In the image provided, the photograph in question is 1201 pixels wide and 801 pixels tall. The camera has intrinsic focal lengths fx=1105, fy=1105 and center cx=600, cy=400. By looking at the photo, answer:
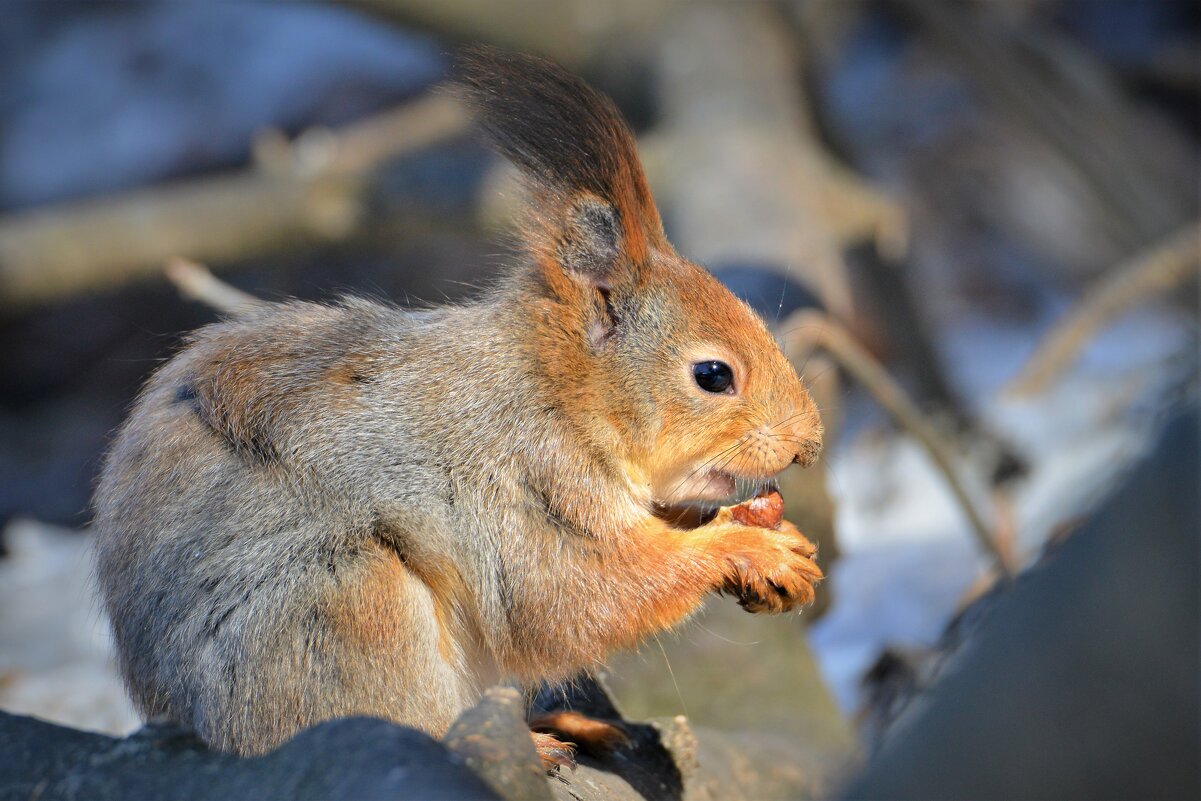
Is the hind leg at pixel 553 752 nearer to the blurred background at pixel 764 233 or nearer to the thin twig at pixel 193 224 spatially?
the blurred background at pixel 764 233

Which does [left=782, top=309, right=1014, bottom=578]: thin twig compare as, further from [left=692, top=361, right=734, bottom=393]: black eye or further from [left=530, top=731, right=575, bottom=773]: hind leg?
[left=530, top=731, right=575, bottom=773]: hind leg

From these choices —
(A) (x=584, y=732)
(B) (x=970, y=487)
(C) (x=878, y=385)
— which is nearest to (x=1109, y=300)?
(B) (x=970, y=487)

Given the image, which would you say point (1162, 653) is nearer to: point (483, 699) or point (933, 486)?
point (483, 699)

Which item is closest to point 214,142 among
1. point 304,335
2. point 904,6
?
point 904,6

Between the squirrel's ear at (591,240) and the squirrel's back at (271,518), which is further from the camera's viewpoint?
the squirrel's ear at (591,240)

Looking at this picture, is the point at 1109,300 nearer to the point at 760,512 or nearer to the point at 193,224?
the point at 760,512

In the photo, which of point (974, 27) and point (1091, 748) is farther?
point (974, 27)

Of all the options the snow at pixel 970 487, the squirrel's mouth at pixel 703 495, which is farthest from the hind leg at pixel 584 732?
the snow at pixel 970 487
